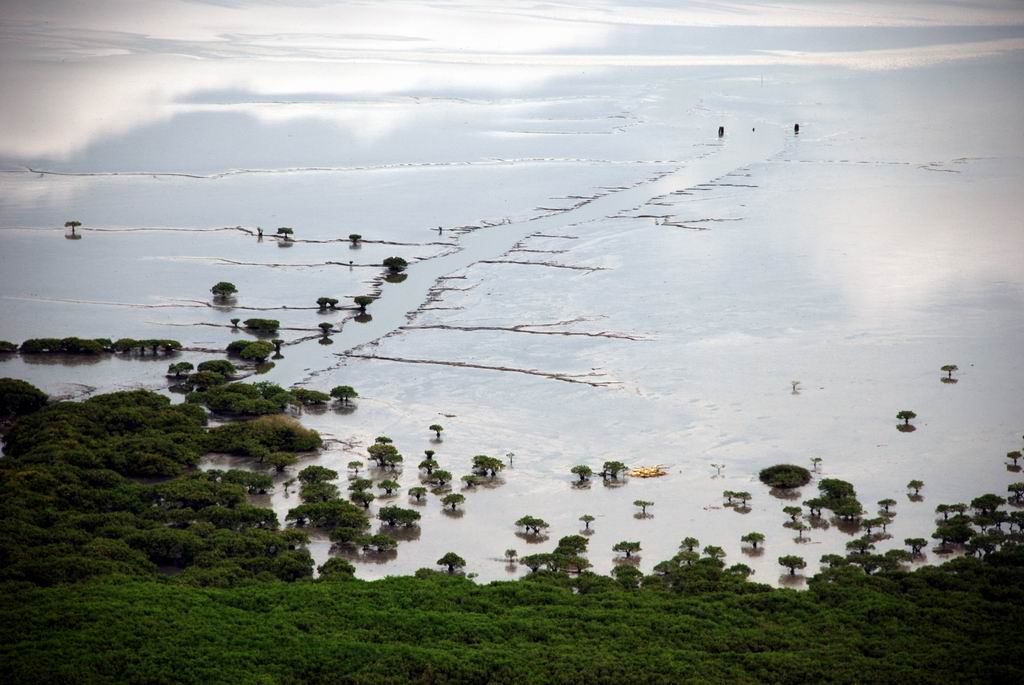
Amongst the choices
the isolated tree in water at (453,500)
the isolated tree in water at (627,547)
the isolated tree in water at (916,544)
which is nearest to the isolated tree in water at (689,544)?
the isolated tree in water at (627,547)

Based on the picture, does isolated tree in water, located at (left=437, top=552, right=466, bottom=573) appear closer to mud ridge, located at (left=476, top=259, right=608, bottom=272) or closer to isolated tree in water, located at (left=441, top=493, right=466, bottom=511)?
isolated tree in water, located at (left=441, top=493, right=466, bottom=511)

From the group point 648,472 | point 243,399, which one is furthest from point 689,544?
point 243,399

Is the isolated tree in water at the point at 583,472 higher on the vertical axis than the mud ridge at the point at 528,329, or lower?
lower

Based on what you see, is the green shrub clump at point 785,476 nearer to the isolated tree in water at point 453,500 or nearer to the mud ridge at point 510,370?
the mud ridge at point 510,370

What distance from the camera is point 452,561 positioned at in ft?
88.8

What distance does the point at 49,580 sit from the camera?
79.6ft

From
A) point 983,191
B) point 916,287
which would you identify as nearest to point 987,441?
point 916,287

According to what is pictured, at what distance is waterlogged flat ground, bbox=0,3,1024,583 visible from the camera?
33.3 meters

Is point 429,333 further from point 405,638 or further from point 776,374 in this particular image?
point 405,638

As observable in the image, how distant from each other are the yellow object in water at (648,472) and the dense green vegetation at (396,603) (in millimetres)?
3694

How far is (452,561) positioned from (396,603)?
3.14 metres

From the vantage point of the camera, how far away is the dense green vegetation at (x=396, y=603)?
21.2 metres

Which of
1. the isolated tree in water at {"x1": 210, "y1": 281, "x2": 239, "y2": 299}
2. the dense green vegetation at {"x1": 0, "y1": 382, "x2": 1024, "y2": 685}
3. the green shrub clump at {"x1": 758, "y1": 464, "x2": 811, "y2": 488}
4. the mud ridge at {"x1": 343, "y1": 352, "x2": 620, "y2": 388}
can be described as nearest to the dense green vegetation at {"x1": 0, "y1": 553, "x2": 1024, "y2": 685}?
the dense green vegetation at {"x1": 0, "y1": 382, "x2": 1024, "y2": 685}

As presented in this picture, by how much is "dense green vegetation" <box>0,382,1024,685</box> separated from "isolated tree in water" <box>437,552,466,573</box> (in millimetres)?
105
